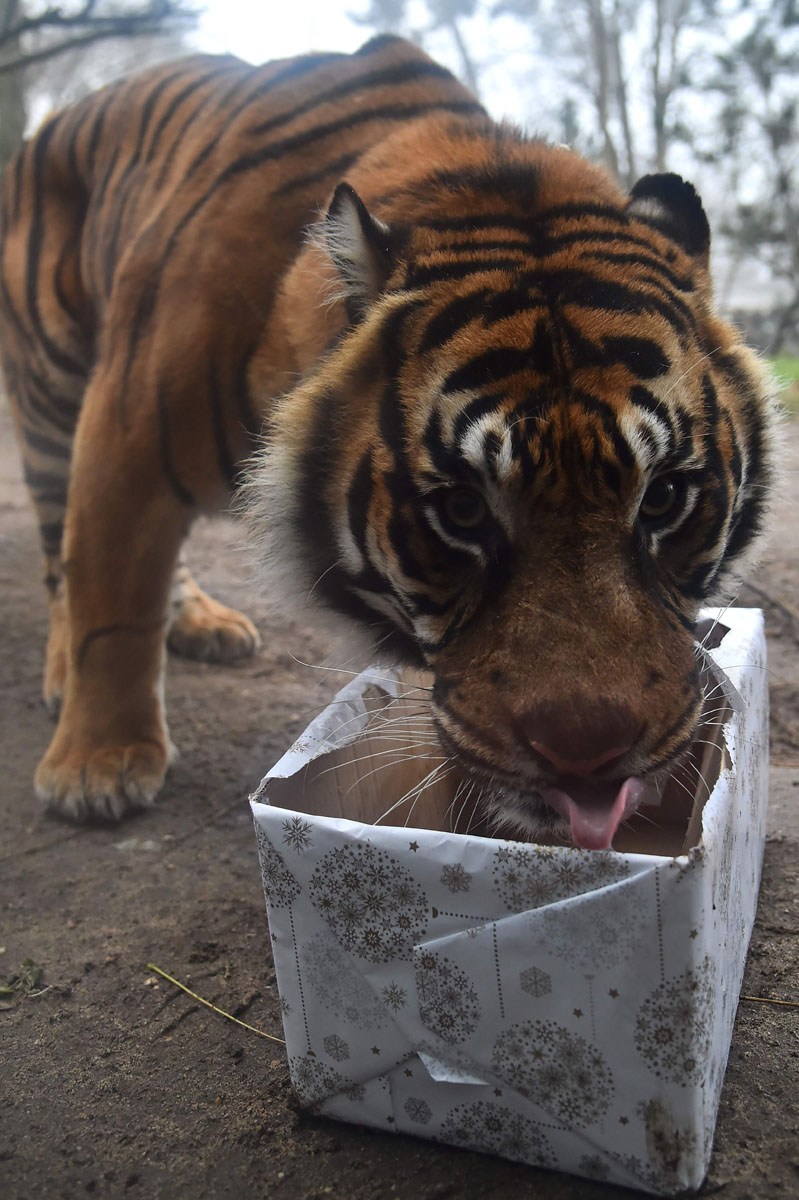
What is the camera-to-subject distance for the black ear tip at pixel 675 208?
1579mm

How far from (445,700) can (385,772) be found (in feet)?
0.93

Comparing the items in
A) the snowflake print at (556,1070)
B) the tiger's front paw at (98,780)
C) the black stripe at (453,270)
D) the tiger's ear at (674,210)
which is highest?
Result: the tiger's ear at (674,210)

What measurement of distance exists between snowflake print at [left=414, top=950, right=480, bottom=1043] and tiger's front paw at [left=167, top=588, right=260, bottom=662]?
205 cm

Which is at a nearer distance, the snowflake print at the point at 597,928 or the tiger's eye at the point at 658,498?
the snowflake print at the point at 597,928

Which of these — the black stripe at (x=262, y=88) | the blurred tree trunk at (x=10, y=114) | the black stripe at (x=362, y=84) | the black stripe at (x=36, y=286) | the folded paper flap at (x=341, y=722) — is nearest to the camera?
the folded paper flap at (x=341, y=722)

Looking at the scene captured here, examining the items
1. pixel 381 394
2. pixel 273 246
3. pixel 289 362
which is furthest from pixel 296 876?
pixel 273 246

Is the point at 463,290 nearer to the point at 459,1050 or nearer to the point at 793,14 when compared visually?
the point at 459,1050

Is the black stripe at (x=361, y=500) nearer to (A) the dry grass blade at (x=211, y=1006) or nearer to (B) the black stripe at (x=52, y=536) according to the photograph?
(A) the dry grass blade at (x=211, y=1006)

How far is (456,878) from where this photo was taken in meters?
1.07

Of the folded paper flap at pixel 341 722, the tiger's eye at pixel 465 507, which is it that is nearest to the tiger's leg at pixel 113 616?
the folded paper flap at pixel 341 722

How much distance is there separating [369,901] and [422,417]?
0.59 meters

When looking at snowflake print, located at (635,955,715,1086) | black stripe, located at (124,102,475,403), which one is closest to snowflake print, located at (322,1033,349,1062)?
snowflake print, located at (635,955,715,1086)

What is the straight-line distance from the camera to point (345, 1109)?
124 cm

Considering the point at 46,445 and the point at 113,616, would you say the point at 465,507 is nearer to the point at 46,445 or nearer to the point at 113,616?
the point at 113,616
